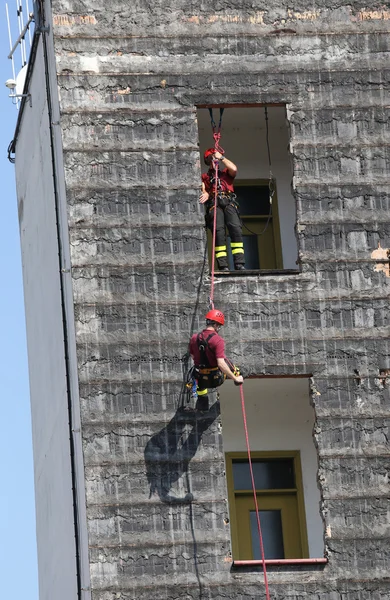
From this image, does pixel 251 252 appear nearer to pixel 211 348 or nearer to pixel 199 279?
pixel 199 279

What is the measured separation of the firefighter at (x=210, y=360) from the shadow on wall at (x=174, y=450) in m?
0.27

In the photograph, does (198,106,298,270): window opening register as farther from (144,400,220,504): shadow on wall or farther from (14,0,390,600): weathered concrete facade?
(144,400,220,504): shadow on wall

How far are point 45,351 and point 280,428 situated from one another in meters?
4.72

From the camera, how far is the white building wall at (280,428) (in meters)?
32.6

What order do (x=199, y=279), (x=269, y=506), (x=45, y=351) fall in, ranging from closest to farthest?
(x=199, y=279) → (x=269, y=506) → (x=45, y=351)

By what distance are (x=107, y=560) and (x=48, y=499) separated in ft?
16.7

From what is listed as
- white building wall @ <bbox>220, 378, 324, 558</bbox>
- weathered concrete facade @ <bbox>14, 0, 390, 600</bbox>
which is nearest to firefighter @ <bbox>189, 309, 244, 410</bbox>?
weathered concrete facade @ <bbox>14, 0, 390, 600</bbox>

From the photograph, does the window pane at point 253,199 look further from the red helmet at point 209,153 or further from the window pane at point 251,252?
the red helmet at point 209,153

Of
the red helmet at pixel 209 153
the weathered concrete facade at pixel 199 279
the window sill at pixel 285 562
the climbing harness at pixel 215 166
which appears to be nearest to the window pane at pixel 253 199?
the climbing harness at pixel 215 166

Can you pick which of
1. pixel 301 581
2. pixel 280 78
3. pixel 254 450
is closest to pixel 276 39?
pixel 280 78

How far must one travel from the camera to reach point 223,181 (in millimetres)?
32281

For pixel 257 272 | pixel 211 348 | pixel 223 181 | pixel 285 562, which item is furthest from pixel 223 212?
pixel 285 562

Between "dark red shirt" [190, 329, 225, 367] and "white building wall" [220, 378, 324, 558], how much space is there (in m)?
2.35

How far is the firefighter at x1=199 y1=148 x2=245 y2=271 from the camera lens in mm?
32094
